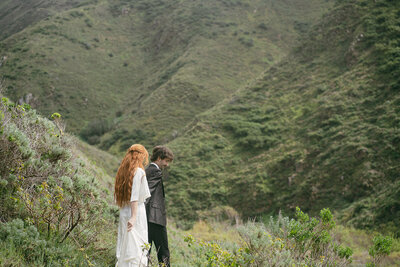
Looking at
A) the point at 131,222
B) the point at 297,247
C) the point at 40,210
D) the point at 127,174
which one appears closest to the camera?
the point at 131,222

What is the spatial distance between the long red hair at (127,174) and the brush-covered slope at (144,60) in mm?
21528

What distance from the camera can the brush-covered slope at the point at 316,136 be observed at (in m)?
11.3

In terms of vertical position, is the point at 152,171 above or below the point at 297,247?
above

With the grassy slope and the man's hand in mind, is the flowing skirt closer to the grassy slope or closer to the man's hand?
the man's hand

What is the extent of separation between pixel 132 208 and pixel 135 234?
0.28 meters

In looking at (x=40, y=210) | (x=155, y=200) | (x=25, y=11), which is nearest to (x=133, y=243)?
(x=155, y=200)

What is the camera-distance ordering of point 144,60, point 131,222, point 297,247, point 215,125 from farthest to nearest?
1. point 144,60
2. point 215,125
3. point 297,247
4. point 131,222

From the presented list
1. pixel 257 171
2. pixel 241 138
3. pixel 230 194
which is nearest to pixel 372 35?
pixel 241 138

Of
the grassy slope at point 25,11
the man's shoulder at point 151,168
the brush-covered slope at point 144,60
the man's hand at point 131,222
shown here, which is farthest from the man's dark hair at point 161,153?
the grassy slope at point 25,11

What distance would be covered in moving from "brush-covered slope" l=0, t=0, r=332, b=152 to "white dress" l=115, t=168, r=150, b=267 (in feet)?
70.9

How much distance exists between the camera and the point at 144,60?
4669cm

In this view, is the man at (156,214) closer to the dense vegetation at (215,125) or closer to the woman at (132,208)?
the woman at (132,208)

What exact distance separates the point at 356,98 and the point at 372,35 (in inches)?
221

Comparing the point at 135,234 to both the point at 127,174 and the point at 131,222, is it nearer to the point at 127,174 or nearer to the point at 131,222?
the point at 131,222
